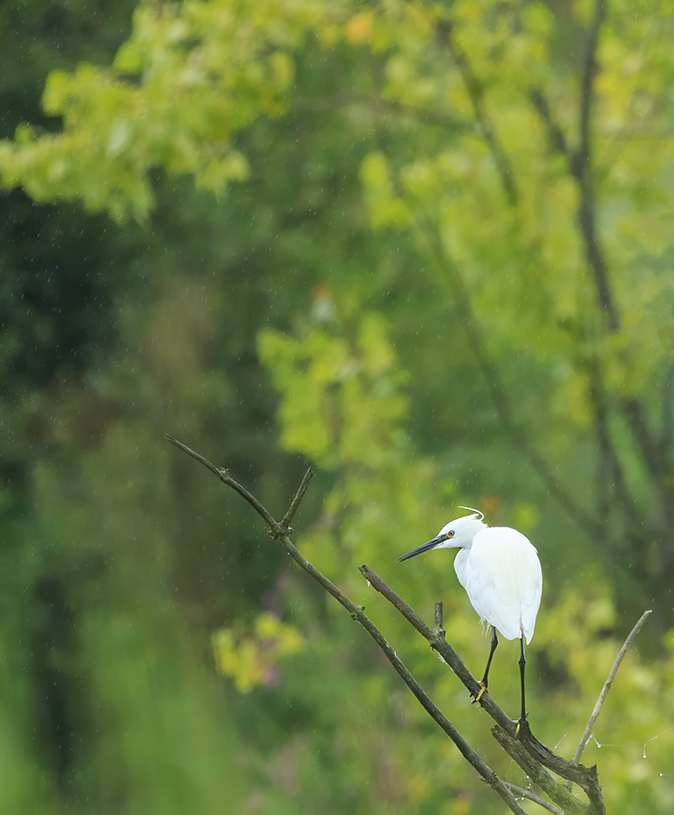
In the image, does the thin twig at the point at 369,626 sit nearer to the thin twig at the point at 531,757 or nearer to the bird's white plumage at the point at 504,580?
the thin twig at the point at 531,757

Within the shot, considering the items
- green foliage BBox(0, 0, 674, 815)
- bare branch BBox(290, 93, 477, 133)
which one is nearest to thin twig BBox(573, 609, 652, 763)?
green foliage BBox(0, 0, 674, 815)

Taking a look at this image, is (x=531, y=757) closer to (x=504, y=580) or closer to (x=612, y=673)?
(x=612, y=673)

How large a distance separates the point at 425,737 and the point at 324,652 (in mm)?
382

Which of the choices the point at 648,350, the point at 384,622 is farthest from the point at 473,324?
the point at 384,622

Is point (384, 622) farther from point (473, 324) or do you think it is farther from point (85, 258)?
point (85, 258)

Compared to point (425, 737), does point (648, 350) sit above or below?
above

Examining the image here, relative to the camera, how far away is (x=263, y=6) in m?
1.62

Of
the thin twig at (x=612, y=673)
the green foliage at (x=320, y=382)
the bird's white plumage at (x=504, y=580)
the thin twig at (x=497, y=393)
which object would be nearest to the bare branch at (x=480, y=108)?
the green foliage at (x=320, y=382)

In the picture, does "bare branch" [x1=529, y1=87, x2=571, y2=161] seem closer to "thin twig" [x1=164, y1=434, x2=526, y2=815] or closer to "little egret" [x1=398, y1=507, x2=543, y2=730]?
"little egret" [x1=398, y1=507, x2=543, y2=730]

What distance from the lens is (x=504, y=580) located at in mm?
654

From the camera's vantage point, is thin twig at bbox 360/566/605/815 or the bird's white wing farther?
the bird's white wing

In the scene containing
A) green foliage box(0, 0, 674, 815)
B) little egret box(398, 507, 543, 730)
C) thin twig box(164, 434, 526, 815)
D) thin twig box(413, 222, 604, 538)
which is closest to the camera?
thin twig box(164, 434, 526, 815)

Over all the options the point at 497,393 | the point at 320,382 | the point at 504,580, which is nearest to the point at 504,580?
the point at 504,580

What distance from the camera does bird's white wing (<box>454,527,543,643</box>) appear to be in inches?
25.4
